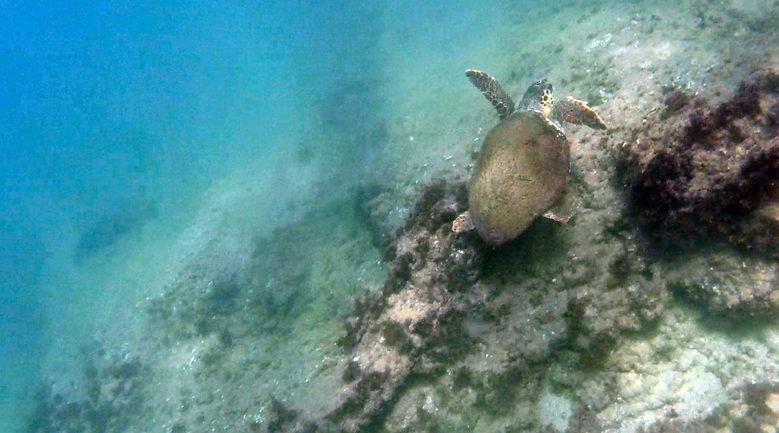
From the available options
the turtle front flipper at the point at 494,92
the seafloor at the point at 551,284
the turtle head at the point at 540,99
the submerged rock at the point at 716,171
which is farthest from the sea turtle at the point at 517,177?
the turtle front flipper at the point at 494,92

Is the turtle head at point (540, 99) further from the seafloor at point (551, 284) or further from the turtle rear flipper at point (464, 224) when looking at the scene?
the turtle rear flipper at point (464, 224)

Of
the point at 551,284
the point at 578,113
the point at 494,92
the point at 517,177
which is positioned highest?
the point at 494,92

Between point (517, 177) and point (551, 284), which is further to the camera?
point (551, 284)

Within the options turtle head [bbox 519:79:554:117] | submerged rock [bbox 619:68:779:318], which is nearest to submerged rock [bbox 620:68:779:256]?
submerged rock [bbox 619:68:779:318]

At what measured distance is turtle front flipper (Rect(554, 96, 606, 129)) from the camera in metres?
4.21

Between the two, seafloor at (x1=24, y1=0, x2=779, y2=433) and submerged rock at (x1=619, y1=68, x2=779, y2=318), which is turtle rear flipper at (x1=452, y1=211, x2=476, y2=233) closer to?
seafloor at (x1=24, y1=0, x2=779, y2=433)

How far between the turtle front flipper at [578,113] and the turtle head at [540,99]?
17.5 inches

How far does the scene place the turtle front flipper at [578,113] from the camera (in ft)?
13.8

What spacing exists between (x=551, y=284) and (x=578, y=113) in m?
1.93

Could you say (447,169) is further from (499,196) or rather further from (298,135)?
(298,135)

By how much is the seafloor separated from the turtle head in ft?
2.10

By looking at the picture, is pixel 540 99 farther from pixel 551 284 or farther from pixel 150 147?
pixel 150 147

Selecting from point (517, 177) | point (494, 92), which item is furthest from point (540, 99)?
point (517, 177)

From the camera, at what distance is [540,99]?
5098 millimetres
